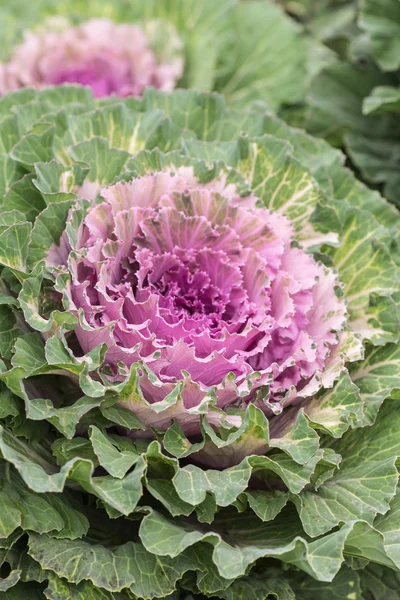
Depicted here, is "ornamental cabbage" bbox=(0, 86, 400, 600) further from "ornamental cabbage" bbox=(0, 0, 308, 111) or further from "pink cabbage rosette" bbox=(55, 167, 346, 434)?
"ornamental cabbage" bbox=(0, 0, 308, 111)

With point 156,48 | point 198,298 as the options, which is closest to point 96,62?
point 156,48

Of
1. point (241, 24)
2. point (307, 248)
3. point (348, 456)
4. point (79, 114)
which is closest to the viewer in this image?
point (348, 456)

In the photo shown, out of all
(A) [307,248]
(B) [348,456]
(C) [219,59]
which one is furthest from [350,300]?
(C) [219,59]

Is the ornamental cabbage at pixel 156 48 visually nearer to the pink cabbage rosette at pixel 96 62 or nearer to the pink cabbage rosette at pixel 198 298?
the pink cabbage rosette at pixel 96 62

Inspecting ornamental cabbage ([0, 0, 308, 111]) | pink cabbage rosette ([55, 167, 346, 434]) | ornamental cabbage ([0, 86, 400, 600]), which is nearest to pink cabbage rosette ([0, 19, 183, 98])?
ornamental cabbage ([0, 0, 308, 111])

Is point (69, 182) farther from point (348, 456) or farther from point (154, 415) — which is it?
point (348, 456)

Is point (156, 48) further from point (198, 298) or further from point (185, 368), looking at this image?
point (185, 368)

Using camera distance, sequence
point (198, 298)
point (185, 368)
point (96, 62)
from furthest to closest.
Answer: point (96, 62) < point (198, 298) < point (185, 368)

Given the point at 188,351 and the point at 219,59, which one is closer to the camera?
the point at 188,351
